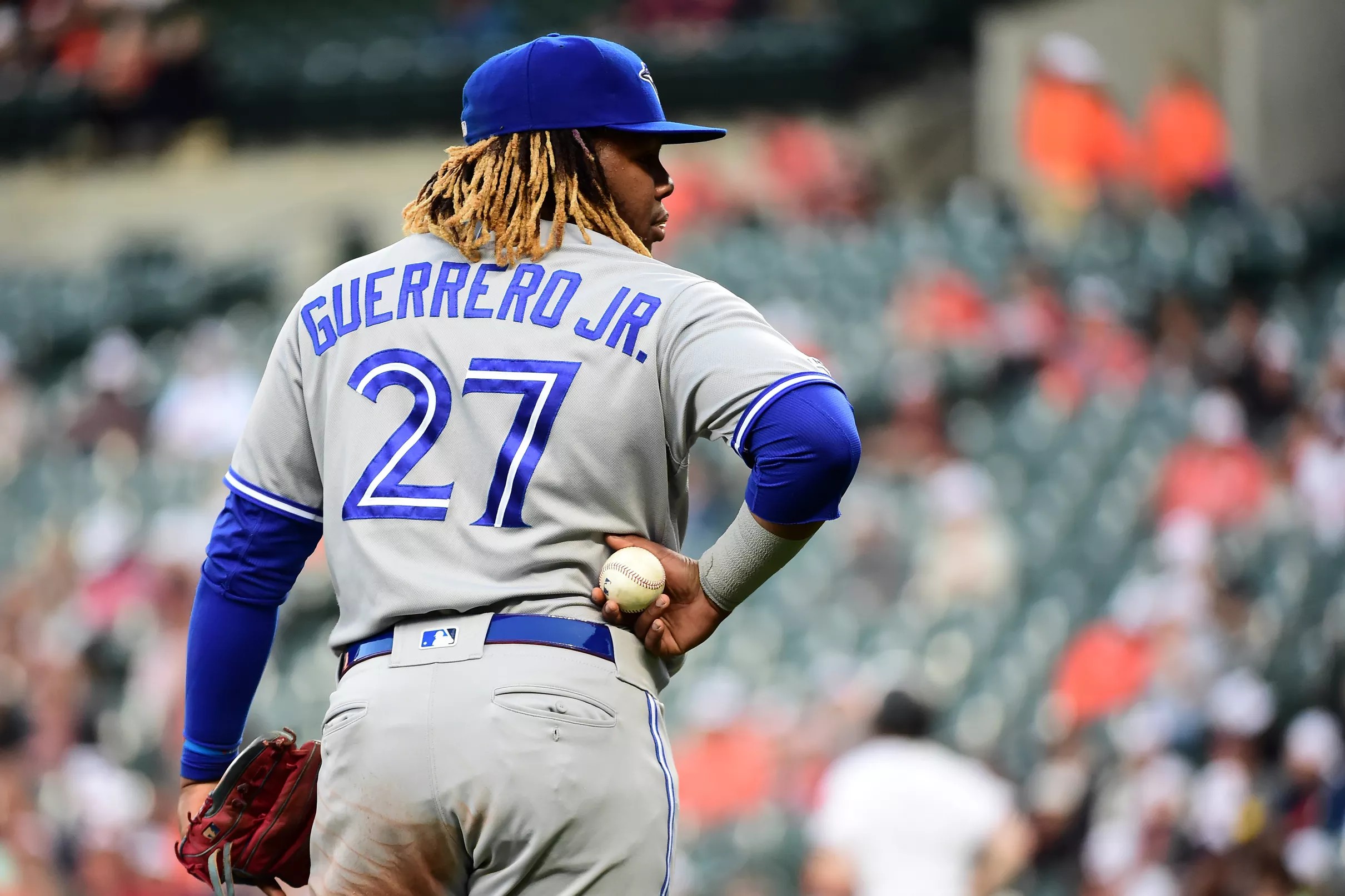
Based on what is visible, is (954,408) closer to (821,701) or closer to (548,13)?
(821,701)

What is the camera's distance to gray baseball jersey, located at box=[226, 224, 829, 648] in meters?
1.99

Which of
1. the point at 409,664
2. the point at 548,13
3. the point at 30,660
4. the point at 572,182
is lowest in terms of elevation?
the point at 30,660

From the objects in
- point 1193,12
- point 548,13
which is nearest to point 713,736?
point 1193,12

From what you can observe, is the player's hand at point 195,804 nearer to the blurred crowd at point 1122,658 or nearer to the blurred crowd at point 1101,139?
the blurred crowd at point 1122,658

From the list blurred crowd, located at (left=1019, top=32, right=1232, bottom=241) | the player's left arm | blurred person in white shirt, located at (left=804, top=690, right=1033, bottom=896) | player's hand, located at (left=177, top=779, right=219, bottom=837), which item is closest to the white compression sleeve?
the player's left arm

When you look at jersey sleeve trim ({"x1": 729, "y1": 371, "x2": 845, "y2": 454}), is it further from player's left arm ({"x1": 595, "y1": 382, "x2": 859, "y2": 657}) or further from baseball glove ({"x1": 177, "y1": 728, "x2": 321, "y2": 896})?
baseball glove ({"x1": 177, "y1": 728, "x2": 321, "y2": 896})

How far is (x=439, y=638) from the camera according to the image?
78.2 inches

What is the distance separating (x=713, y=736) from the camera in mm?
6266

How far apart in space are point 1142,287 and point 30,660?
17.5ft

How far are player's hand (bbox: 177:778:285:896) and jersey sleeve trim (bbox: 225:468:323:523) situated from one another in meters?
0.34

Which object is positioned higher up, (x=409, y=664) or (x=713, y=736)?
(x=409, y=664)

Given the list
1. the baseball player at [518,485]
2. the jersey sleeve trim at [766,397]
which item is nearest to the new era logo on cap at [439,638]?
the baseball player at [518,485]

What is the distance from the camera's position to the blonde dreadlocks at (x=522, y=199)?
2.08 meters

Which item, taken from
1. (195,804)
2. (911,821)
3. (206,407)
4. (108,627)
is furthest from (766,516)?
(206,407)
